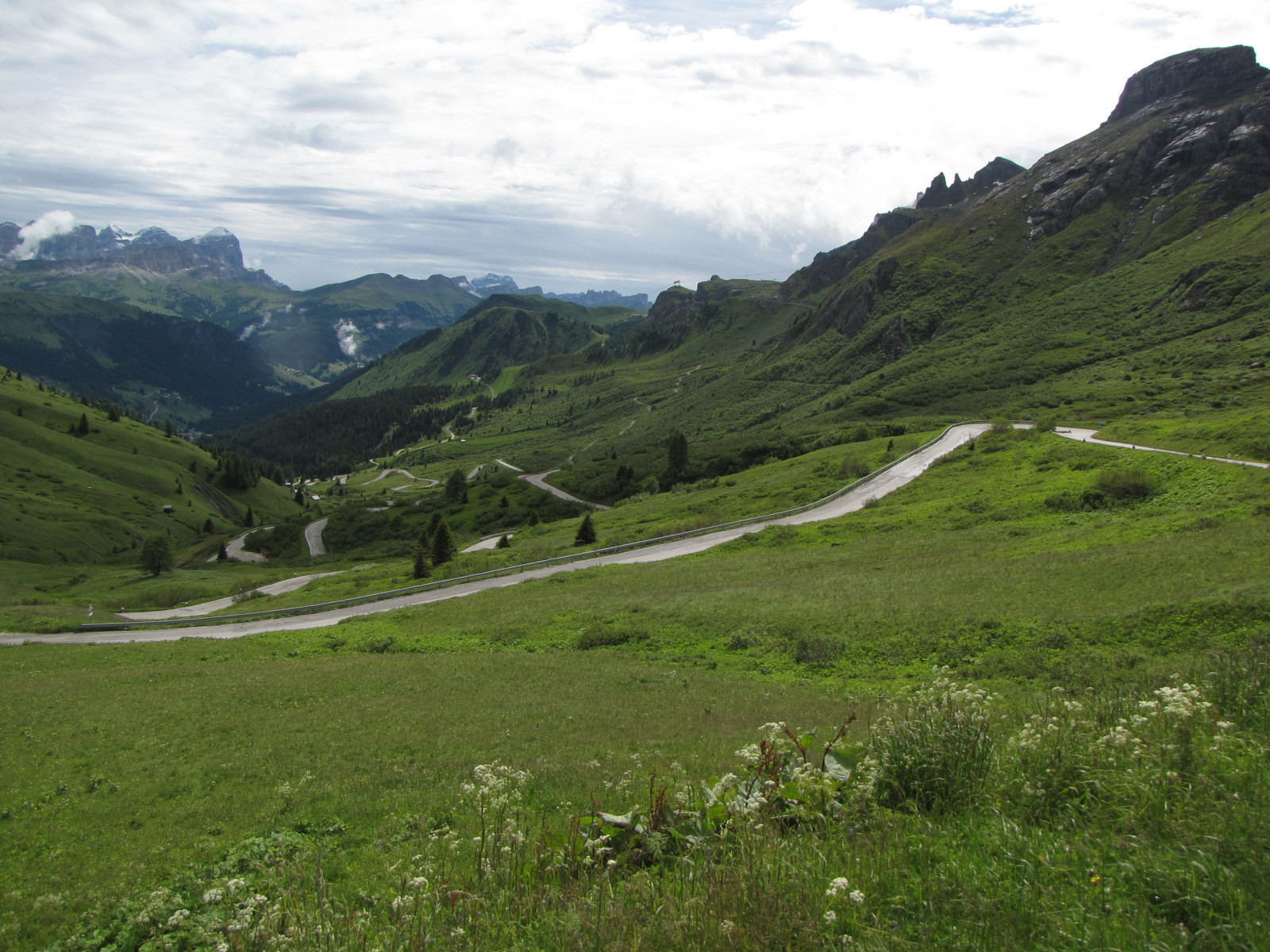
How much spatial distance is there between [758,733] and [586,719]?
14.8 feet

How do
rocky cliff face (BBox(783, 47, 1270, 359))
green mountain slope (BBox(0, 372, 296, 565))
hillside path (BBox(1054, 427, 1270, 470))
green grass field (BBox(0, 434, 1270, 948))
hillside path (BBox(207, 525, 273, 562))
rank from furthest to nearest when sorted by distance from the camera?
rocky cliff face (BBox(783, 47, 1270, 359)) < green mountain slope (BBox(0, 372, 296, 565)) < hillside path (BBox(207, 525, 273, 562)) < hillside path (BBox(1054, 427, 1270, 470)) < green grass field (BBox(0, 434, 1270, 948))

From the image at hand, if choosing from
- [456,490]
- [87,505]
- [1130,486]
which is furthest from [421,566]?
[87,505]

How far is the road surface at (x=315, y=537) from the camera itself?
126 meters

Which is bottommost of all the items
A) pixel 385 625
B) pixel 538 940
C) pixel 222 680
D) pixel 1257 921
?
pixel 385 625

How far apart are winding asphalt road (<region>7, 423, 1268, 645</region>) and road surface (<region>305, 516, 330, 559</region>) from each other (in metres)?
79.7

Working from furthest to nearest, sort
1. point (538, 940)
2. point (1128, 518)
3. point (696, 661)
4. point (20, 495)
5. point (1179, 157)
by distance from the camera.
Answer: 1. point (1179, 157)
2. point (20, 495)
3. point (1128, 518)
4. point (696, 661)
5. point (538, 940)

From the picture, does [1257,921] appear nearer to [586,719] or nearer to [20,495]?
[586,719]

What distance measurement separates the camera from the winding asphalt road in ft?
129

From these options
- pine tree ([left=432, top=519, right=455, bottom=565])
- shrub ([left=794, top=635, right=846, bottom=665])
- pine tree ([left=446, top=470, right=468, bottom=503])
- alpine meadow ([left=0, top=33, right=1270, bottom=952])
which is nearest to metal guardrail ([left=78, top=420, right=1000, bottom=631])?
alpine meadow ([left=0, top=33, right=1270, bottom=952])

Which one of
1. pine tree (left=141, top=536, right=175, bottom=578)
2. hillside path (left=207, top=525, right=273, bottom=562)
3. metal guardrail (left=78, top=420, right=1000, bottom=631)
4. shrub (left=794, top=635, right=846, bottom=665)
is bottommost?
hillside path (left=207, top=525, right=273, bottom=562)

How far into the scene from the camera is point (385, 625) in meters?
35.2

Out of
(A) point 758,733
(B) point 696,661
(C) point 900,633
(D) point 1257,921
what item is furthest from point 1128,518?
(D) point 1257,921

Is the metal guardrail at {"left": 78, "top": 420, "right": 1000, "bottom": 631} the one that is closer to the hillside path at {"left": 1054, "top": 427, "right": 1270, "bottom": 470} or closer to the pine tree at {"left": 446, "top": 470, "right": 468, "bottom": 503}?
the hillside path at {"left": 1054, "top": 427, "right": 1270, "bottom": 470}

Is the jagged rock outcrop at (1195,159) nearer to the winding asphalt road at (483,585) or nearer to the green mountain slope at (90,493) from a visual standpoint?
the winding asphalt road at (483,585)
